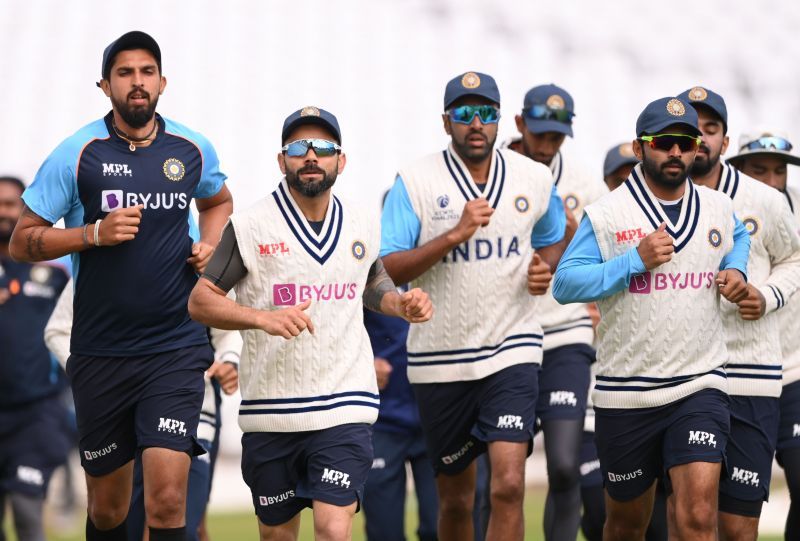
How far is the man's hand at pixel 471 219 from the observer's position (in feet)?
29.2

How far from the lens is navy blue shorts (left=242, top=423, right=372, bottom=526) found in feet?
25.9

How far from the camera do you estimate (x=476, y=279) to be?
9.27m

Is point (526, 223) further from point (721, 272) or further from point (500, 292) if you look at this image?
point (721, 272)

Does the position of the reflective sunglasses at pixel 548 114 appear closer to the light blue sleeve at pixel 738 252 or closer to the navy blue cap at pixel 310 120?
the light blue sleeve at pixel 738 252

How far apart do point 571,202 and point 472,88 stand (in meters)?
1.84

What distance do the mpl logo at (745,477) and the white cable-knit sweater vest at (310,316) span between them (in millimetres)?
2190

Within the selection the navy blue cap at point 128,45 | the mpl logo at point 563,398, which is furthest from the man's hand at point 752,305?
the navy blue cap at point 128,45

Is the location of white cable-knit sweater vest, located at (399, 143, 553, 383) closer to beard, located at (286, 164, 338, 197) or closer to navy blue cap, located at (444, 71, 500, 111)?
navy blue cap, located at (444, 71, 500, 111)

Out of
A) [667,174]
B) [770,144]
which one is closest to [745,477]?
[667,174]

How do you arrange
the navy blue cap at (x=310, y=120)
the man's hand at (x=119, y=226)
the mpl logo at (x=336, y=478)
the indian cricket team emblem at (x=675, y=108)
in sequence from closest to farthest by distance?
the mpl logo at (x=336, y=478)
the man's hand at (x=119, y=226)
the navy blue cap at (x=310, y=120)
the indian cricket team emblem at (x=675, y=108)

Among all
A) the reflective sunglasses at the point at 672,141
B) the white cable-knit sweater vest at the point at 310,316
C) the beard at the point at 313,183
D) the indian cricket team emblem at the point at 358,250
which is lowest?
the white cable-knit sweater vest at the point at 310,316

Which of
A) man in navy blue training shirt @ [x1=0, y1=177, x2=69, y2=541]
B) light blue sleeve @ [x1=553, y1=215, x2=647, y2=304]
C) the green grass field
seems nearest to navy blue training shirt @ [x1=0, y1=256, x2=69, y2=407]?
man in navy blue training shirt @ [x1=0, y1=177, x2=69, y2=541]

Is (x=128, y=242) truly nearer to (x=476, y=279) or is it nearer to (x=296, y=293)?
(x=296, y=293)

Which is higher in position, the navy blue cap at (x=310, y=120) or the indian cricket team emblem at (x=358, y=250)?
the navy blue cap at (x=310, y=120)
